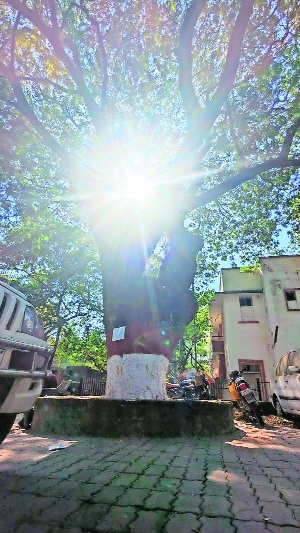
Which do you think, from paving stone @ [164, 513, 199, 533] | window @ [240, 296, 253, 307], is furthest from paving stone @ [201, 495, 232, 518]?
window @ [240, 296, 253, 307]

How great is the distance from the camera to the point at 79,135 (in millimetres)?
8758

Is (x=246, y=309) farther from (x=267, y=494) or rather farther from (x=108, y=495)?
→ (x=108, y=495)

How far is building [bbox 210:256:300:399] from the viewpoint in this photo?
15477 millimetres

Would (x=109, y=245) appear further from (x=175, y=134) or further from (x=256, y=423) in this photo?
(x=256, y=423)

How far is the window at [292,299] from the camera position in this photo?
16.0 meters

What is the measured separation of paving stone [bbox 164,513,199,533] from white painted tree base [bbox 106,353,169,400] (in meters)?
3.60

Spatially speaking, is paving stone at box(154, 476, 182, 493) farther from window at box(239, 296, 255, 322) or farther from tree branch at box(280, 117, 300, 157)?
window at box(239, 296, 255, 322)

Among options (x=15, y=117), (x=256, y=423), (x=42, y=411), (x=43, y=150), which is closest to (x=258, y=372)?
(x=256, y=423)

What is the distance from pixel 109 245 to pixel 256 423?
565cm

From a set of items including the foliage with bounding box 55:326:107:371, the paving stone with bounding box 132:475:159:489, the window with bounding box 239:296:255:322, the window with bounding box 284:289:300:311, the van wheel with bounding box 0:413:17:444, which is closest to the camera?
the paving stone with bounding box 132:475:159:489

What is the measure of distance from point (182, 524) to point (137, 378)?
12.5 ft

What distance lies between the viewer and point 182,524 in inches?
72.3

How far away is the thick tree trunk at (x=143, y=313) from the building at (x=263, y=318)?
11132 mm

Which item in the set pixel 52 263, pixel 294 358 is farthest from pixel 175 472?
pixel 52 263
